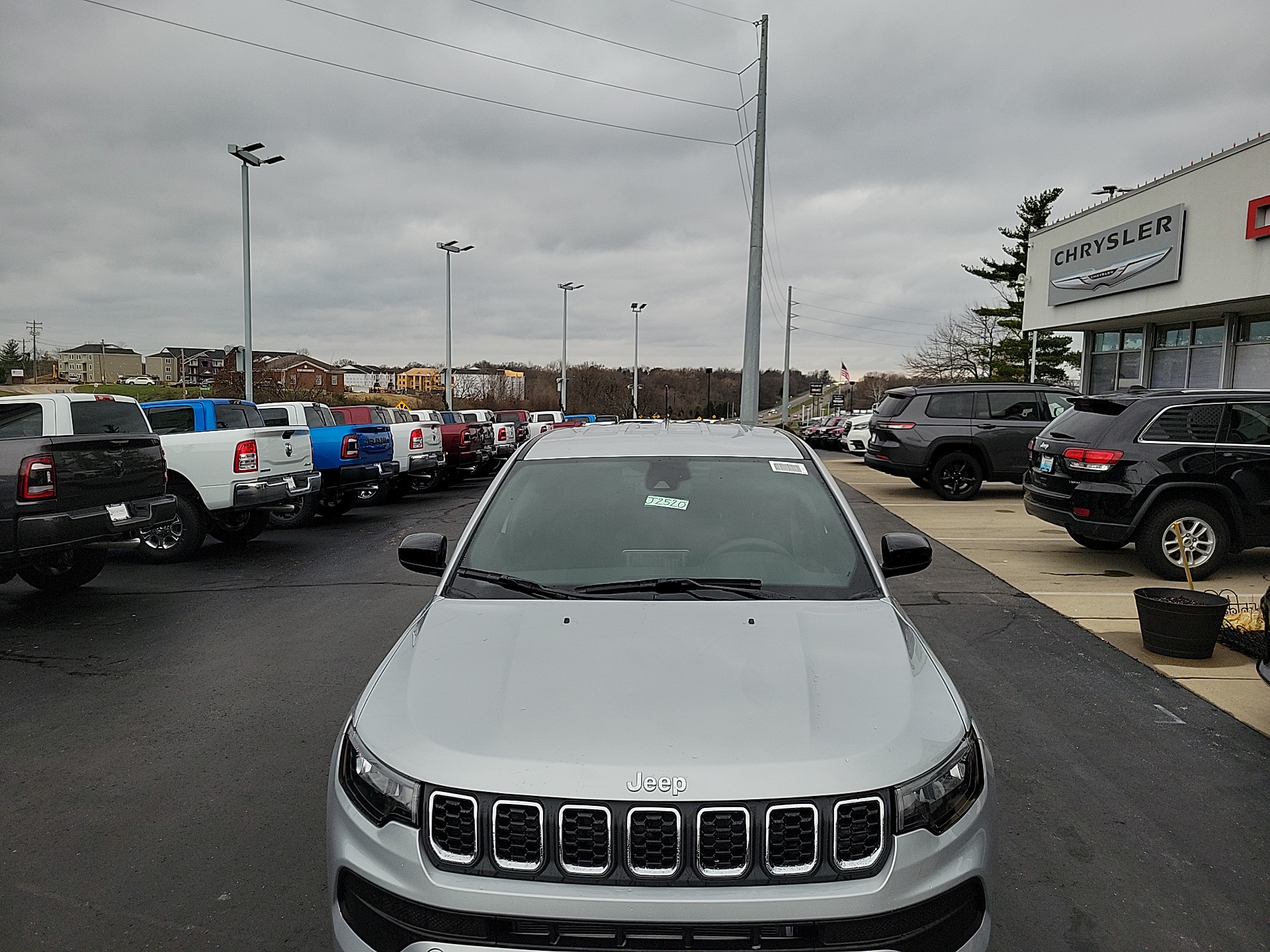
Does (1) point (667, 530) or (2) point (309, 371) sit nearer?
(1) point (667, 530)

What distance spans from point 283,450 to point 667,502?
896 centimetres

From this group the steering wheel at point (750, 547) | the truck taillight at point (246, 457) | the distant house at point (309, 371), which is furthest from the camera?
the distant house at point (309, 371)

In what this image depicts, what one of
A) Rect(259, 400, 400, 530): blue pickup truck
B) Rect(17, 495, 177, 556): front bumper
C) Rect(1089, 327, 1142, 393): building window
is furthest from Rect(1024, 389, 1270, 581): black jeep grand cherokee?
Rect(1089, 327, 1142, 393): building window

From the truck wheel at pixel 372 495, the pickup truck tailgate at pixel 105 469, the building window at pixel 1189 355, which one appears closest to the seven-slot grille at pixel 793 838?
the pickup truck tailgate at pixel 105 469

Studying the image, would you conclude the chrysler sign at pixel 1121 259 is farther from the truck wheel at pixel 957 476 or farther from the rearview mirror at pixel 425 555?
the rearview mirror at pixel 425 555

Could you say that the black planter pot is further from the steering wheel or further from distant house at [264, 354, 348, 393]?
distant house at [264, 354, 348, 393]

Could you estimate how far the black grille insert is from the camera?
6.77 feet

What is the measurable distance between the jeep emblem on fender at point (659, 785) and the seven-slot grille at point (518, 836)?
0.75ft

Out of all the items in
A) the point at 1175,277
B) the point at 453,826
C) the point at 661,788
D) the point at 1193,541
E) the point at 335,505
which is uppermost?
the point at 1175,277

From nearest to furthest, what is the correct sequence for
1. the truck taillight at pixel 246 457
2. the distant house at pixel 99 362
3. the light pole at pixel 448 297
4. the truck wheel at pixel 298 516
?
the truck taillight at pixel 246 457 < the truck wheel at pixel 298 516 < the light pole at pixel 448 297 < the distant house at pixel 99 362

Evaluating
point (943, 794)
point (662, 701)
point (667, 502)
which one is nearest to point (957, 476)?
point (667, 502)

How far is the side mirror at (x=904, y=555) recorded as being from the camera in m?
3.78

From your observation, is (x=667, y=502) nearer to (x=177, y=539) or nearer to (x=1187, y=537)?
(x=1187, y=537)

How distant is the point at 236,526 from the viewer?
38.7 ft
